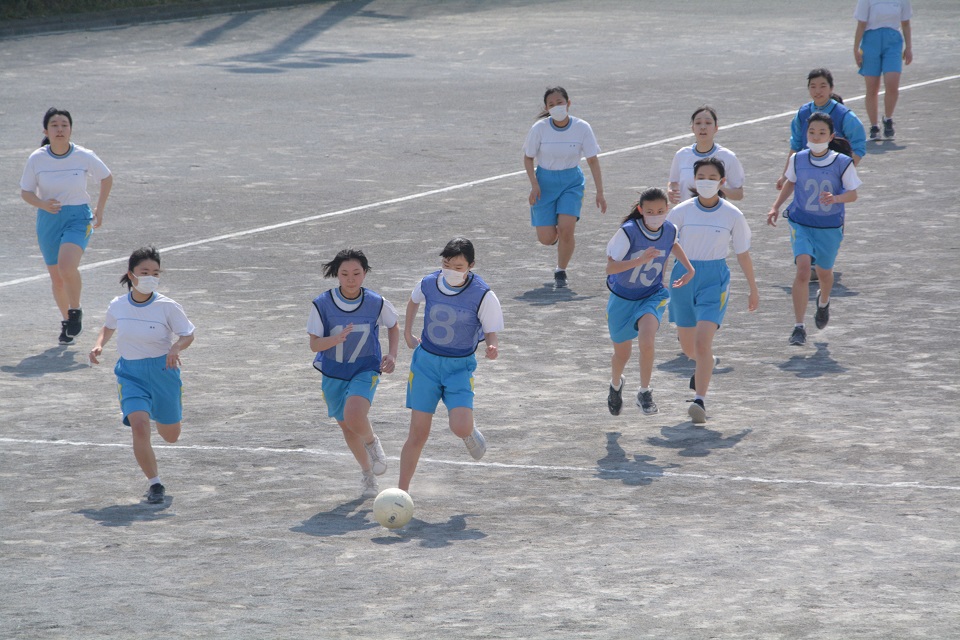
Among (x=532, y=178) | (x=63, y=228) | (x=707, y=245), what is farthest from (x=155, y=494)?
(x=532, y=178)

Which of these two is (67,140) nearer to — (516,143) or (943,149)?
(516,143)

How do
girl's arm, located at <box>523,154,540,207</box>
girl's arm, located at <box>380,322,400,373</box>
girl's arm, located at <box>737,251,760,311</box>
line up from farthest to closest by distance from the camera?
girl's arm, located at <box>523,154,540,207</box>
girl's arm, located at <box>737,251,760,311</box>
girl's arm, located at <box>380,322,400,373</box>

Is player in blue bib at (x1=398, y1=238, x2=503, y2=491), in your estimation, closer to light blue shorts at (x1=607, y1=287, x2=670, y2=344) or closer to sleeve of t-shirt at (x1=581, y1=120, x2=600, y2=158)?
light blue shorts at (x1=607, y1=287, x2=670, y2=344)

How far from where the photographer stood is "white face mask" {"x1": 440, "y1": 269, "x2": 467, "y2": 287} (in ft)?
31.9

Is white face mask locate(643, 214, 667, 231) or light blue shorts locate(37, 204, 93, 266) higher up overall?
white face mask locate(643, 214, 667, 231)

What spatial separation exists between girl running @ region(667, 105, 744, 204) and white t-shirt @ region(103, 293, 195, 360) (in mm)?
5071

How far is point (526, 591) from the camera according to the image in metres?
8.03

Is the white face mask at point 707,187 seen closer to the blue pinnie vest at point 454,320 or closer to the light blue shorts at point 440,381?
the blue pinnie vest at point 454,320

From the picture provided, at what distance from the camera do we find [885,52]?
71.4ft

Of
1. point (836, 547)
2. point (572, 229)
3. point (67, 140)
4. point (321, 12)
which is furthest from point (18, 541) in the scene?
point (321, 12)

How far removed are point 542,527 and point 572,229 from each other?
7184 millimetres

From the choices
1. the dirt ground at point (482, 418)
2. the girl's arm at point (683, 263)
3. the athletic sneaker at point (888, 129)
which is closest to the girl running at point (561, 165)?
the dirt ground at point (482, 418)

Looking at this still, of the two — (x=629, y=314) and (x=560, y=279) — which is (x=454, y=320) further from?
(x=560, y=279)

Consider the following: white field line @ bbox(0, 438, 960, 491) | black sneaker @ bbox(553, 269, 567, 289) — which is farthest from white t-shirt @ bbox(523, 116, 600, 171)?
white field line @ bbox(0, 438, 960, 491)
